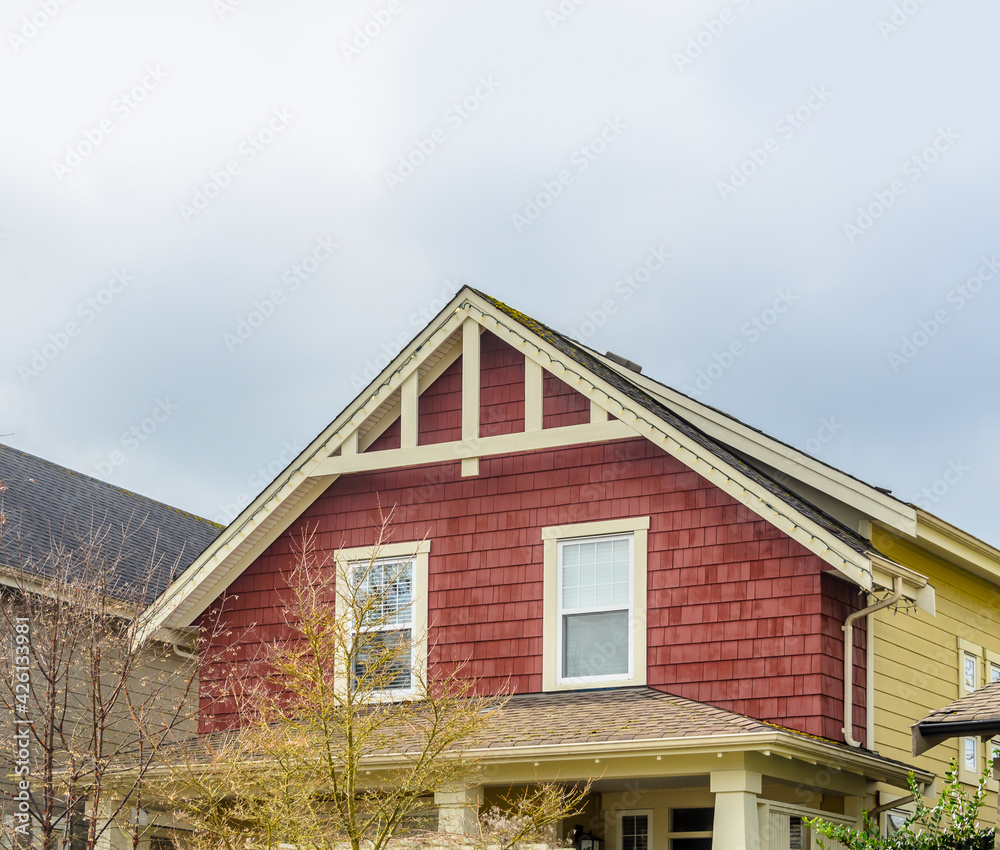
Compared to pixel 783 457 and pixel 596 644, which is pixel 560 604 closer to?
pixel 596 644

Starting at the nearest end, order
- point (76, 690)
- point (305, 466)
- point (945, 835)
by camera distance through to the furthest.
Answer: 1. point (945, 835)
2. point (305, 466)
3. point (76, 690)

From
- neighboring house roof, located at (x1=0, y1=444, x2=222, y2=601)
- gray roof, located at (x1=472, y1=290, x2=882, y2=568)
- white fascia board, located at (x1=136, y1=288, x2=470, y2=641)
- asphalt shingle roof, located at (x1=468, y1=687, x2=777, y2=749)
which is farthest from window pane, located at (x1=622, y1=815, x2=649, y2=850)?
neighboring house roof, located at (x1=0, y1=444, x2=222, y2=601)

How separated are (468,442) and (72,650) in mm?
5045

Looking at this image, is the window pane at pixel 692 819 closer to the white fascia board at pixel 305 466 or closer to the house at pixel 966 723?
the house at pixel 966 723

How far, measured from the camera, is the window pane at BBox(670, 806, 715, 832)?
46.0 feet

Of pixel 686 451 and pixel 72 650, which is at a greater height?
pixel 686 451

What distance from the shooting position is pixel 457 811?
12625 millimetres

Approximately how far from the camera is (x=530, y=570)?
14.9 m

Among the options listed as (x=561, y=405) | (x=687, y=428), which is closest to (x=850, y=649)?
(x=687, y=428)

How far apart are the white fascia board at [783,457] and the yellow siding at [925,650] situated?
76 cm

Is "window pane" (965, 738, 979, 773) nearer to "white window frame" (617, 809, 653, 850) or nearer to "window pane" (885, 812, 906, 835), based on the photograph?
"window pane" (885, 812, 906, 835)

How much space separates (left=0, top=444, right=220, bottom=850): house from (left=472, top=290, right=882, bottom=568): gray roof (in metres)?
5.38

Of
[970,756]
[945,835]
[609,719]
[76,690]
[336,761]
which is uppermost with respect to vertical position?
[76,690]

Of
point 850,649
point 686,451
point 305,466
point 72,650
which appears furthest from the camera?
point 305,466
